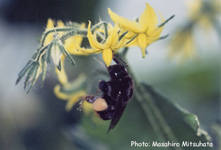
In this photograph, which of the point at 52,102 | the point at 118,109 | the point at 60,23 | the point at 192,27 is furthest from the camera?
the point at 192,27

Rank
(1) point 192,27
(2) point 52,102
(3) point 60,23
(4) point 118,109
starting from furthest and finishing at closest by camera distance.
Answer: (1) point 192,27 < (2) point 52,102 < (3) point 60,23 < (4) point 118,109

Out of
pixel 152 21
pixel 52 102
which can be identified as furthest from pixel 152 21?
pixel 52 102

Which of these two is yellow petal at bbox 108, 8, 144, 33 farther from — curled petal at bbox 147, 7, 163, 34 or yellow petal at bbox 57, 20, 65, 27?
yellow petal at bbox 57, 20, 65, 27

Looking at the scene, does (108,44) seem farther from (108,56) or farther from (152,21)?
(152,21)

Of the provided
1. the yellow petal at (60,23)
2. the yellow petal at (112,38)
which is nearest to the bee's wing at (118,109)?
the yellow petal at (112,38)

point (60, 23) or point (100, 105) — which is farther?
point (60, 23)

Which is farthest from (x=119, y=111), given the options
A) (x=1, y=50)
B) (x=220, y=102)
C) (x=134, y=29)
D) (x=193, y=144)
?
(x=220, y=102)

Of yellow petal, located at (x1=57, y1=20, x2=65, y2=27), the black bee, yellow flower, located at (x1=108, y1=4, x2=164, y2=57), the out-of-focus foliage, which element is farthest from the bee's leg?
the out-of-focus foliage

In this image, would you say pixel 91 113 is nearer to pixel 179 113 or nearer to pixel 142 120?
pixel 142 120
